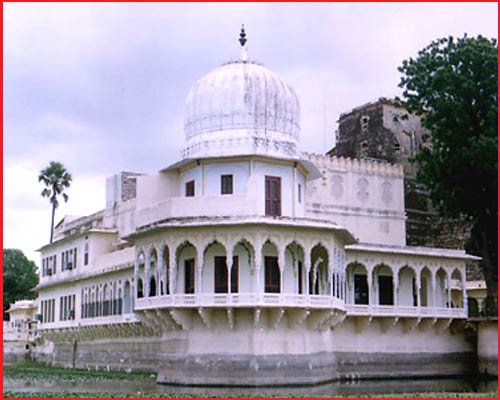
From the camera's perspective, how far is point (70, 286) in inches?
1987

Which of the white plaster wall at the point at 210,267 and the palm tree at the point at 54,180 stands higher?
the palm tree at the point at 54,180

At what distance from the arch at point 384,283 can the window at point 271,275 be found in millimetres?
8993

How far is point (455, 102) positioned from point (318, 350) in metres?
14.8

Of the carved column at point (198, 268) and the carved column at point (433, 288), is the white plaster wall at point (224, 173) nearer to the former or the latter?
the carved column at point (198, 268)

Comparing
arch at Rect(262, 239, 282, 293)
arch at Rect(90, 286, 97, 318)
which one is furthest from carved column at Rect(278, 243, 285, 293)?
arch at Rect(90, 286, 97, 318)

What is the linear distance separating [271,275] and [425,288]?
41.8 feet

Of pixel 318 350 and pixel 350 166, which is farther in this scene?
pixel 350 166

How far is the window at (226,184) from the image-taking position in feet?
113

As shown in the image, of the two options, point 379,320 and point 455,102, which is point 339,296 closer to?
point 379,320

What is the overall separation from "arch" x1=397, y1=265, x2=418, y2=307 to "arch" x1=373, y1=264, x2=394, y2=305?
1.32 feet

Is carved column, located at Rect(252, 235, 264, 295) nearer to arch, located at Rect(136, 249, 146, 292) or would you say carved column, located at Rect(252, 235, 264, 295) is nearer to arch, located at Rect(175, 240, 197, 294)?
arch, located at Rect(175, 240, 197, 294)

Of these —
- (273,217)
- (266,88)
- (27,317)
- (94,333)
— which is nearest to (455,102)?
(266,88)

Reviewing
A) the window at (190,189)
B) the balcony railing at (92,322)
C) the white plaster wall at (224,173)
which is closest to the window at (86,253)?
the balcony railing at (92,322)

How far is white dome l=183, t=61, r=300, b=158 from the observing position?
34969 millimetres
